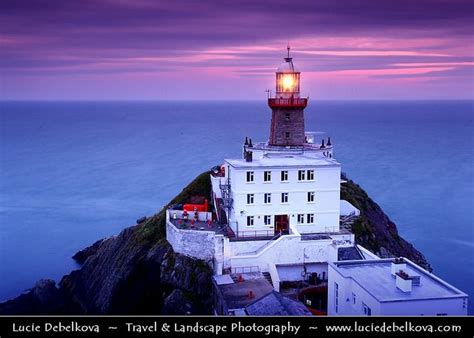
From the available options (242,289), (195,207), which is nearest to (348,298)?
(242,289)

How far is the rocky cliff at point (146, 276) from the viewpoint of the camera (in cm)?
2595

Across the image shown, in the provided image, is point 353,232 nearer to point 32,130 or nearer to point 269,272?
point 269,272

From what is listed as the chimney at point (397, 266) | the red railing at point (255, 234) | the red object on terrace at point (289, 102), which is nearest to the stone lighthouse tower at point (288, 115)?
the red object on terrace at point (289, 102)

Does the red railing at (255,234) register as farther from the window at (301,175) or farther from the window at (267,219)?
the window at (301,175)

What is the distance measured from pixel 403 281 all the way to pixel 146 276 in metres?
14.5

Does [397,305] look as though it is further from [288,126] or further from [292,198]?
[288,126]

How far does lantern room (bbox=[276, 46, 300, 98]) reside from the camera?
3681 centimetres

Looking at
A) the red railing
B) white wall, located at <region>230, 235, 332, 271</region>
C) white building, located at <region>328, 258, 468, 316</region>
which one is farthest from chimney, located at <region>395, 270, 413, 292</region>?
the red railing

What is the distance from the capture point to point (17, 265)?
4188 cm

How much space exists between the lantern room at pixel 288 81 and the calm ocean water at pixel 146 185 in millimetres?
16434

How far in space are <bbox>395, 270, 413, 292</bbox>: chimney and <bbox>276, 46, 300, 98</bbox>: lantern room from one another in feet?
65.3

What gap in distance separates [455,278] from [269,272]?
1910cm

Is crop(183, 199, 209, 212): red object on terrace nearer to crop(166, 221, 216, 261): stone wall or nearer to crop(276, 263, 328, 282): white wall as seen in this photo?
crop(166, 221, 216, 261): stone wall
